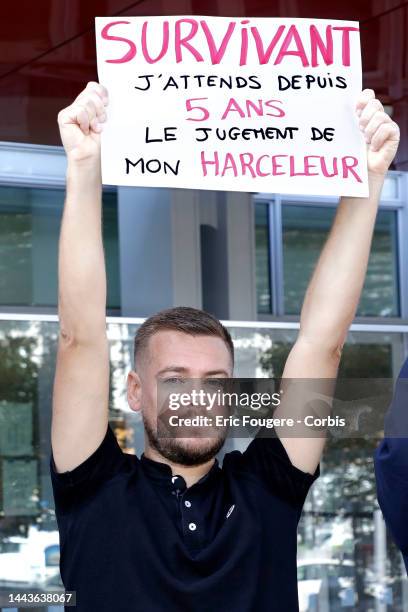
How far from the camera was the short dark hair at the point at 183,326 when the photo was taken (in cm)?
258

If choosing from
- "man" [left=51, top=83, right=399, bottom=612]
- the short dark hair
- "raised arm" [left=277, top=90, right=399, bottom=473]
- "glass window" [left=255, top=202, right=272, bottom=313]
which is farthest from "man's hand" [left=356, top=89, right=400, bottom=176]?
"glass window" [left=255, top=202, right=272, bottom=313]

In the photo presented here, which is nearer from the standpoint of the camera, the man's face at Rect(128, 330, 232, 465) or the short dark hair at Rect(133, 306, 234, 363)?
the man's face at Rect(128, 330, 232, 465)

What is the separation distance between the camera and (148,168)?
102 inches

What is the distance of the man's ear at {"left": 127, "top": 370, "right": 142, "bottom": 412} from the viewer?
258cm

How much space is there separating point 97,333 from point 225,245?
14.0ft

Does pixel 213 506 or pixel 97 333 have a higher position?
pixel 97 333

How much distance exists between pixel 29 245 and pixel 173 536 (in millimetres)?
4116

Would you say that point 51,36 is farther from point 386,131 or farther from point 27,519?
point 27,519

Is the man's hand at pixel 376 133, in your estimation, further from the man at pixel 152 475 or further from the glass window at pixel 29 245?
the glass window at pixel 29 245

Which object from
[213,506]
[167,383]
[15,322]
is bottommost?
[213,506]

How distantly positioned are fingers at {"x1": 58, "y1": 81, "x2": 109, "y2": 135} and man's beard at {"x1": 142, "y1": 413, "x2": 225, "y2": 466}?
25.0 inches

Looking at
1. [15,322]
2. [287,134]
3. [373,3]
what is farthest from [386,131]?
[15,322]

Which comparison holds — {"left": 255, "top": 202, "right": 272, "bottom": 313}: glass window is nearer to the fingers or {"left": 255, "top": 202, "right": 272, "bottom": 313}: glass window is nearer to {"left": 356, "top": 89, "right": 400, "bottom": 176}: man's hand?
{"left": 356, "top": 89, "right": 400, "bottom": 176}: man's hand

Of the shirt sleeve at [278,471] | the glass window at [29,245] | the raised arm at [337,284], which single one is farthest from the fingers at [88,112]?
the glass window at [29,245]
